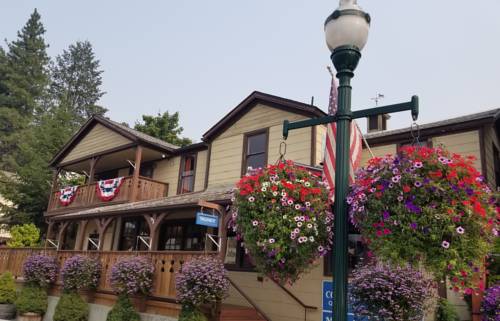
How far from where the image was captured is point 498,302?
792 centimetres

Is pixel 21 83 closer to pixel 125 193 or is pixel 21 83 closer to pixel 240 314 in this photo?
pixel 125 193

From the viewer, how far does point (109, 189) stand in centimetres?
1880

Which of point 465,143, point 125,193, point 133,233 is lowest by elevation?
point 133,233

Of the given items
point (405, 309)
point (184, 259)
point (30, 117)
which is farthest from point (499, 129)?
point (30, 117)

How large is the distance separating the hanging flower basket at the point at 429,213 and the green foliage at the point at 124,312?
371 inches

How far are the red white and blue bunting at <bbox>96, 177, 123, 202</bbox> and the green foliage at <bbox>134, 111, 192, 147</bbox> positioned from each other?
56.5 ft

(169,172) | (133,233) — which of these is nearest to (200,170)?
(169,172)

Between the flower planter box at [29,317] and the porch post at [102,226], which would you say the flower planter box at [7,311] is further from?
the porch post at [102,226]

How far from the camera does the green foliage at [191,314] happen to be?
9.67 m

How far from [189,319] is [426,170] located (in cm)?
743

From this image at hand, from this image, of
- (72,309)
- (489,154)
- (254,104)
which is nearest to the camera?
(489,154)

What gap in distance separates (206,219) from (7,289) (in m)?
10.5

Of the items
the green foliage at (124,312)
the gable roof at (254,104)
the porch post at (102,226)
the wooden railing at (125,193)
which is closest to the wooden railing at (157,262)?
the green foliage at (124,312)

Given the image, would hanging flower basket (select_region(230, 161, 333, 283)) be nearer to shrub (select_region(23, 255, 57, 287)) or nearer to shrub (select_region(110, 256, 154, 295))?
shrub (select_region(110, 256, 154, 295))
